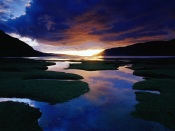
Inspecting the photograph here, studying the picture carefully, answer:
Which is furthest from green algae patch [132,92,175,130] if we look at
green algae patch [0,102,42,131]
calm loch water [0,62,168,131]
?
green algae patch [0,102,42,131]

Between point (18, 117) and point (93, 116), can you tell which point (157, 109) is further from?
point (18, 117)

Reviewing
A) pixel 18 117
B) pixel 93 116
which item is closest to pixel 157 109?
pixel 93 116

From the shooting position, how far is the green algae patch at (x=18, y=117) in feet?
45.6

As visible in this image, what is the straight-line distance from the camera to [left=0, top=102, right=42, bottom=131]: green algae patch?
45.6 ft

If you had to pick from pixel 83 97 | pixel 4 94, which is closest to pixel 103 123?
pixel 83 97

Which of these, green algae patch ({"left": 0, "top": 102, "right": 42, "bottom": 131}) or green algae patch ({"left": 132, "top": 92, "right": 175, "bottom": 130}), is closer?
green algae patch ({"left": 0, "top": 102, "right": 42, "bottom": 131})

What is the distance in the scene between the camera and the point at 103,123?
15.5 meters

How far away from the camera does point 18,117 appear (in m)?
15.8

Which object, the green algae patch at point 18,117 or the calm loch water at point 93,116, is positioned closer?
the green algae patch at point 18,117

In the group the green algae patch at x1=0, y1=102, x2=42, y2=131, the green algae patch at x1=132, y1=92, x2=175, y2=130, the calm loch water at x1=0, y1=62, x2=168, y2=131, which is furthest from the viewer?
the green algae patch at x1=132, y1=92, x2=175, y2=130

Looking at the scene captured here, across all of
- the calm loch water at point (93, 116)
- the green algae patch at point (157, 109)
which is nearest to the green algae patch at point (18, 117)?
the calm loch water at point (93, 116)

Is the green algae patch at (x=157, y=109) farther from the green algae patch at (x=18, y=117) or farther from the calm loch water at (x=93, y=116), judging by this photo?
the green algae patch at (x=18, y=117)

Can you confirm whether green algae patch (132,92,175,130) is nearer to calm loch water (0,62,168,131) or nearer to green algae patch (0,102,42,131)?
calm loch water (0,62,168,131)

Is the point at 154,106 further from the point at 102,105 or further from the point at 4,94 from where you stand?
the point at 4,94
